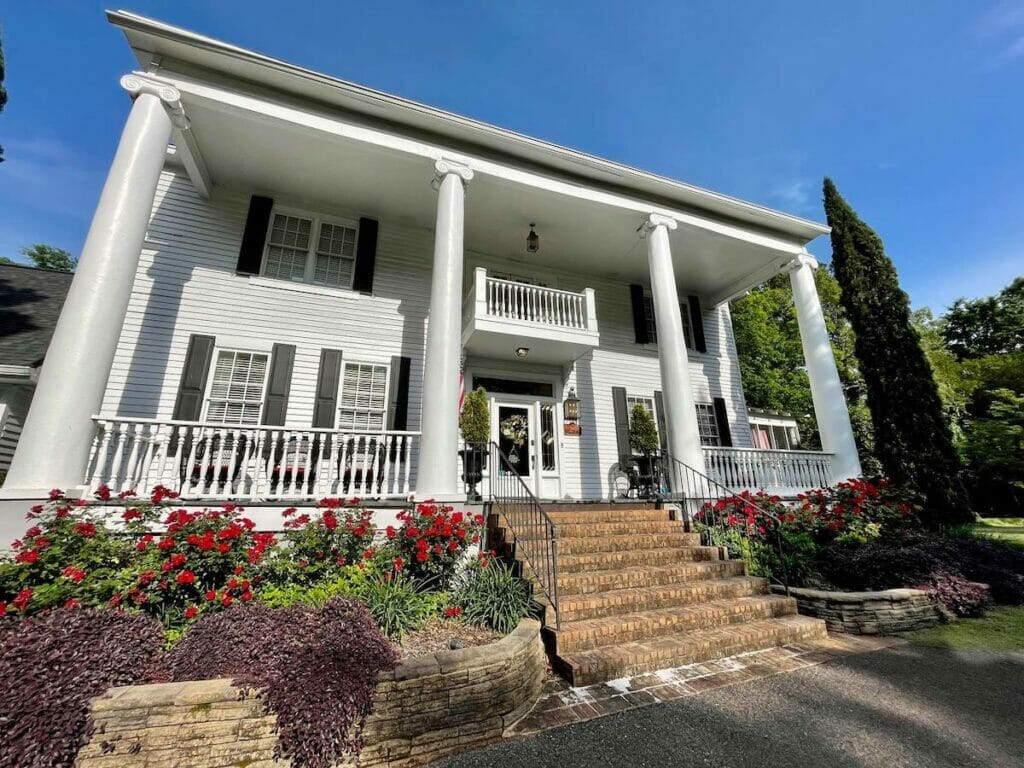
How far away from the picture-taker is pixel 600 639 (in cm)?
389

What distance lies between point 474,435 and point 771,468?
21.6 feet

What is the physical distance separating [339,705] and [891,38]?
12282 millimetres

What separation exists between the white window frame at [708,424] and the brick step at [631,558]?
5.00m

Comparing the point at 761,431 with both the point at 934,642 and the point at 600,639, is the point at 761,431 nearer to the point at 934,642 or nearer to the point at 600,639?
the point at 934,642

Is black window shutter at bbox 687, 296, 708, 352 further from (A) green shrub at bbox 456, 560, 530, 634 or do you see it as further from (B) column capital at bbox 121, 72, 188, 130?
(B) column capital at bbox 121, 72, 188, 130

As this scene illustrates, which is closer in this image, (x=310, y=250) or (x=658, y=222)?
(x=310, y=250)

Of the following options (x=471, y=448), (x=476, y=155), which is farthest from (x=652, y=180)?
(x=471, y=448)

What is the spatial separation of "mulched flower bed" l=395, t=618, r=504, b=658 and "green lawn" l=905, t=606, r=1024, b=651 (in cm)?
468

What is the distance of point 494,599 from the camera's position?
4.21 meters

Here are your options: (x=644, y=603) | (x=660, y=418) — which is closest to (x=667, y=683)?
(x=644, y=603)

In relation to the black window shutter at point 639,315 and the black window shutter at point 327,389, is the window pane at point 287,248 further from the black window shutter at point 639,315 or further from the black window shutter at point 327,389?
the black window shutter at point 639,315

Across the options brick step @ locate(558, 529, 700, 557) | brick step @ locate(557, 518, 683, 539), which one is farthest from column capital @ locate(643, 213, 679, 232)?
brick step @ locate(558, 529, 700, 557)

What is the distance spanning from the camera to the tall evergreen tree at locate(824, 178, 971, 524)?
834 cm

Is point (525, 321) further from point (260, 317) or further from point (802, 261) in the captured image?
point (802, 261)
